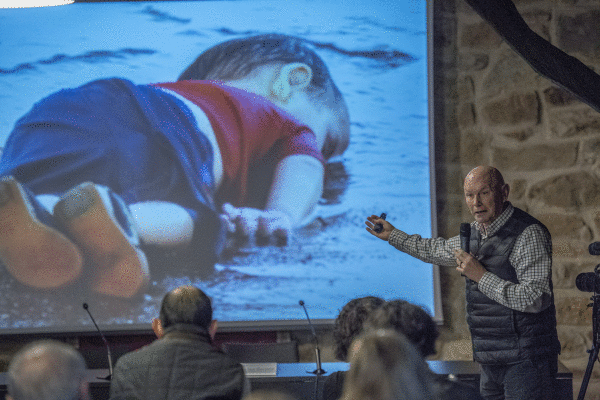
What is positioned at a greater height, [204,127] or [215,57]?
[215,57]

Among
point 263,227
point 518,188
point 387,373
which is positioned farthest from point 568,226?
point 387,373

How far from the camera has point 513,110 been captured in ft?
13.8

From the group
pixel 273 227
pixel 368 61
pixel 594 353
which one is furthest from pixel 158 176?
pixel 594 353

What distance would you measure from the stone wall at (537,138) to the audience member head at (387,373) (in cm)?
300

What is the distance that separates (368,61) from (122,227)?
193 cm

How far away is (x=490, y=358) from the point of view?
2633 millimetres

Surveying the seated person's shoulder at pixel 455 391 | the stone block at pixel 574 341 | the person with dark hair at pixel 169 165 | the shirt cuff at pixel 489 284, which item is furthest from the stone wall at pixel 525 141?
the seated person's shoulder at pixel 455 391

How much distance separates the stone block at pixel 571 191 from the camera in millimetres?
4133

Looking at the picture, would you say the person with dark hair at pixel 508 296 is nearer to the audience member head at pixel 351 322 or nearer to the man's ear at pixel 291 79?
the audience member head at pixel 351 322

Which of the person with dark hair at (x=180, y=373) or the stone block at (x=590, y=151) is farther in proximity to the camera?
the stone block at (x=590, y=151)

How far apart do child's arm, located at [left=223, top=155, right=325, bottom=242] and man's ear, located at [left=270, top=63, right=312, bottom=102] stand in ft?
1.44

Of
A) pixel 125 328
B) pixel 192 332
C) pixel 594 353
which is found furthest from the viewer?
pixel 125 328

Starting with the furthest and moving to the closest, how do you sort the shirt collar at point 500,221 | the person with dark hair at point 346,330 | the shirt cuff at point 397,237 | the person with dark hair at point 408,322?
the shirt cuff at point 397,237
the shirt collar at point 500,221
the person with dark hair at point 346,330
the person with dark hair at point 408,322

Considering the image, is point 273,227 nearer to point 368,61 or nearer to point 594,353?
point 368,61
